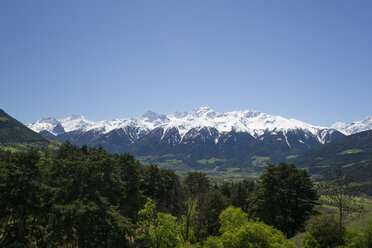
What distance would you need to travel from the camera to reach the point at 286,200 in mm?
55781

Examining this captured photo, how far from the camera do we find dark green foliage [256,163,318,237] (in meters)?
55.3

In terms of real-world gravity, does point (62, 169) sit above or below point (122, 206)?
above

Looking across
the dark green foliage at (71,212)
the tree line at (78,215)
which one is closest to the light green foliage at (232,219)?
the tree line at (78,215)

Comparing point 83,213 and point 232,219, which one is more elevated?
point 83,213

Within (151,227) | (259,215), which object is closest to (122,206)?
(151,227)

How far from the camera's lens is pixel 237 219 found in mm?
49531

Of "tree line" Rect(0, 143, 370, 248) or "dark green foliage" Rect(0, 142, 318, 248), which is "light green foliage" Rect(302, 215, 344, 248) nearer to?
"tree line" Rect(0, 143, 370, 248)

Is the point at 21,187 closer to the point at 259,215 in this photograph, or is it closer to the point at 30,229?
the point at 30,229

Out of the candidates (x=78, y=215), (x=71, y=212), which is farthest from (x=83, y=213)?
(x=71, y=212)

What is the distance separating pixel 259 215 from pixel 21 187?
50.1 m

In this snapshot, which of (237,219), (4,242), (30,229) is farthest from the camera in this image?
(237,219)

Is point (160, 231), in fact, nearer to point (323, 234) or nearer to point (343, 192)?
point (323, 234)

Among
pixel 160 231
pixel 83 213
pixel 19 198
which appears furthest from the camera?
pixel 160 231

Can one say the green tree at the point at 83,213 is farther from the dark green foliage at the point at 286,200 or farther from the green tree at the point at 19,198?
the dark green foliage at the point at 286,200
